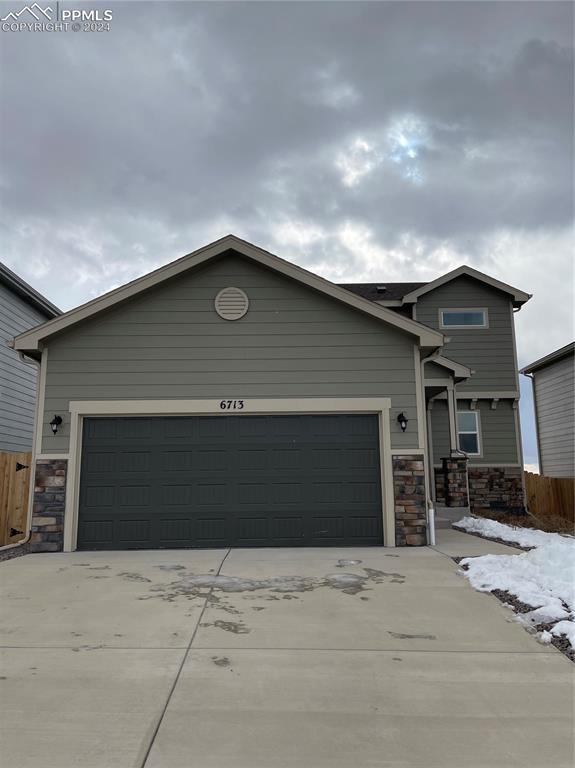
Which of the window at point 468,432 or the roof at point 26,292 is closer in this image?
the roof at point 26,292

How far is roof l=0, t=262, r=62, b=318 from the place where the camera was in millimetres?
12500

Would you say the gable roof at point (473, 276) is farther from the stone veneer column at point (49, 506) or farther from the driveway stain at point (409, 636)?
the driveway stain at point (409, 636)

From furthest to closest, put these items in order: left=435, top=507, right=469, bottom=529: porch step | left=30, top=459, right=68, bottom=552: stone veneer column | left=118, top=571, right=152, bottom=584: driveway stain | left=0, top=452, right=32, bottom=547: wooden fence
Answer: left=435, top=507, right=469, bottom=529: porch step, left=0, top=452, right=32, bottom=547: wooden fence, left=30, top=459, right=68, bottom=552: stone veneer column, left=118, top=571, right=152, bottom=584: driveway stain

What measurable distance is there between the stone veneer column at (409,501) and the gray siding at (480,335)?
6.75 m

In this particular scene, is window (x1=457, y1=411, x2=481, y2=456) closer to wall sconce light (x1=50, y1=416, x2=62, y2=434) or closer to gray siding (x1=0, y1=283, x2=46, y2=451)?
wall sconce light (x1=50, y1=416, x2=62, y2=434)

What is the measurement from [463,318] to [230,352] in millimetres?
8987

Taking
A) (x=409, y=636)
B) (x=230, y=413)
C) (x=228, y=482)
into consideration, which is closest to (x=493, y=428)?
(x=230, y=413)

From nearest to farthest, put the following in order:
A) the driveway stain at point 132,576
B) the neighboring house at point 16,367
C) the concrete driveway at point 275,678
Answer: the concrete driveway at point 275,678, the driveway stain at point 132,576, the neighboring house at point 16,367

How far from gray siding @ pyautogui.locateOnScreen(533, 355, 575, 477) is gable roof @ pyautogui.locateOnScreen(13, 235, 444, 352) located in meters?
10.1

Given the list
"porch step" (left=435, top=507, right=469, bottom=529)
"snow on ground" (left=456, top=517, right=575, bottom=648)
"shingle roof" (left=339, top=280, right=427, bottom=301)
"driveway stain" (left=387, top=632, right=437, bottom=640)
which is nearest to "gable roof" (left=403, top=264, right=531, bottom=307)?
"shingle roof" (left=339, top=280, right=427, bottom=301)

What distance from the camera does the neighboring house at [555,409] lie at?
1672cm

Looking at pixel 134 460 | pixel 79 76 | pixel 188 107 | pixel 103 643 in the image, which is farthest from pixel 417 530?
pixel 79 76
